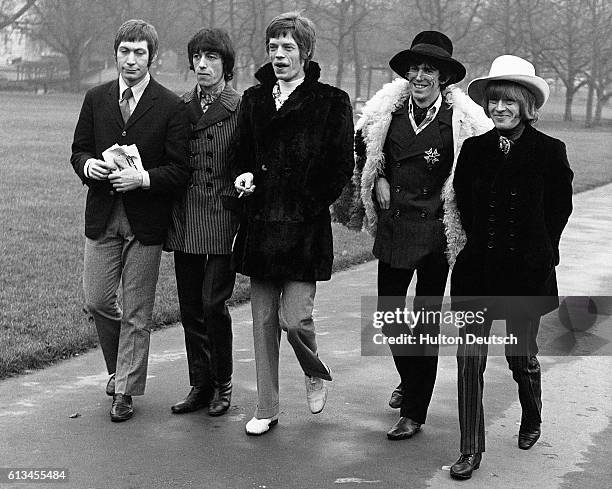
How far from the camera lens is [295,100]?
5141 millimetres

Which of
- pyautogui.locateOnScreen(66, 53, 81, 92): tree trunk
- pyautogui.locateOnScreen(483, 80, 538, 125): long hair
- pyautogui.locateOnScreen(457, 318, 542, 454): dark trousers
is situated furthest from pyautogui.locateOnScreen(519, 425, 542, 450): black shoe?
pyautogui.locateOnScreen(66, 53, 81, 92): tree trunk

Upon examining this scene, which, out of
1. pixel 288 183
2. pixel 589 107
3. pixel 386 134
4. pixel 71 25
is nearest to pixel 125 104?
pixel 288 183

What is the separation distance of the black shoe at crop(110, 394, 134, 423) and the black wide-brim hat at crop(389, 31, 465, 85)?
7.29 feet

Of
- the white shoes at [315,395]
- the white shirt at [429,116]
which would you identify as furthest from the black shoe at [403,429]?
the white shirt at [429,116]

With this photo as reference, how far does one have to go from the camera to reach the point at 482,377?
16.1ft

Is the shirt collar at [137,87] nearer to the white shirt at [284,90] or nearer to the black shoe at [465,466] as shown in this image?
the white shirt at [284,90]

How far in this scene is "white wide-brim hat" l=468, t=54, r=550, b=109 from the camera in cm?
487

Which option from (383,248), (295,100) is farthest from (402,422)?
(295,100)

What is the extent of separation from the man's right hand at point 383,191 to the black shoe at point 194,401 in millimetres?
1400

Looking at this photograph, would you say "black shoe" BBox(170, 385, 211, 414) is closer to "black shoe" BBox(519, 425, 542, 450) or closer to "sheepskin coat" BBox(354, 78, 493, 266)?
"sheepskin coat" BBox(354, 78, 493, 266)

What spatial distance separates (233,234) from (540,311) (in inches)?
63.7

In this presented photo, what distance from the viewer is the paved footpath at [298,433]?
4680mm

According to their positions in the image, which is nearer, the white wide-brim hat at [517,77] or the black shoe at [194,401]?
the white wide-brim hat at [517,77]

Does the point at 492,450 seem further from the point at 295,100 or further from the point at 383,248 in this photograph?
the point at 295,100
